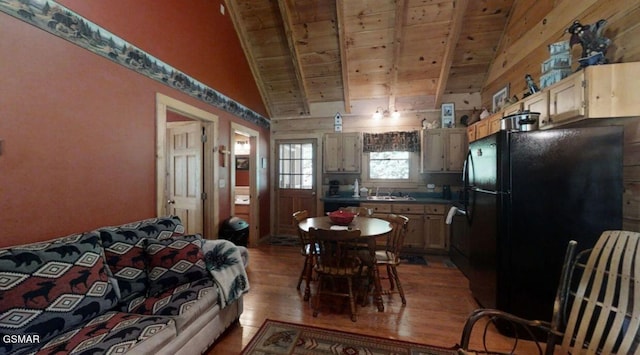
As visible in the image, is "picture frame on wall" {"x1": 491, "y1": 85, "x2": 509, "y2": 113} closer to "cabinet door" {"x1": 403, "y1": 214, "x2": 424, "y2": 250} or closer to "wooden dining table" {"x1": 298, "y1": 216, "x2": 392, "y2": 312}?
"cabinet door" {"x1": 403, "y1": 214, "x2": 424, "y2": 250}

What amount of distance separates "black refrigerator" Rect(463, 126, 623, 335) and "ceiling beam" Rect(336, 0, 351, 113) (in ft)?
8.84

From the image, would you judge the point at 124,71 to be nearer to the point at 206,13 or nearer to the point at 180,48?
the point at 180,48

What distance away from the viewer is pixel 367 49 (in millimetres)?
4234

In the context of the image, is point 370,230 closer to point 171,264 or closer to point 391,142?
point 171,264

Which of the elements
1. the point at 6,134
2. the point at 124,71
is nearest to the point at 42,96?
the point at 6,134

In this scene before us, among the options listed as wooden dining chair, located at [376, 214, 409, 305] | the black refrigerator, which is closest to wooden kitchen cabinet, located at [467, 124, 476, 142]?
the black refrigerator

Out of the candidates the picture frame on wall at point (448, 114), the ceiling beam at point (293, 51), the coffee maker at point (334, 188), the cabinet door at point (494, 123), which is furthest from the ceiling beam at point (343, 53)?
the cabinet door at point (494, 123)

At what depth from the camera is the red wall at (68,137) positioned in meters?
1.52

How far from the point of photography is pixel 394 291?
9.68 feet

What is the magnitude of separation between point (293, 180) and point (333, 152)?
110 cm

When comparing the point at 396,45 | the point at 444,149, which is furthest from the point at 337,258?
the point at 396,45

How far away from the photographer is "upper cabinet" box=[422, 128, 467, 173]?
14.3 ft

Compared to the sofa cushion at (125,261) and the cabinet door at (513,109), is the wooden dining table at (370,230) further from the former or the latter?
the cabinet door at (513,109)

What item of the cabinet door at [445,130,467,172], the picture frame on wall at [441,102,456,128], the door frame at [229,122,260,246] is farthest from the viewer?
the door frame at [229,122,260,246]
